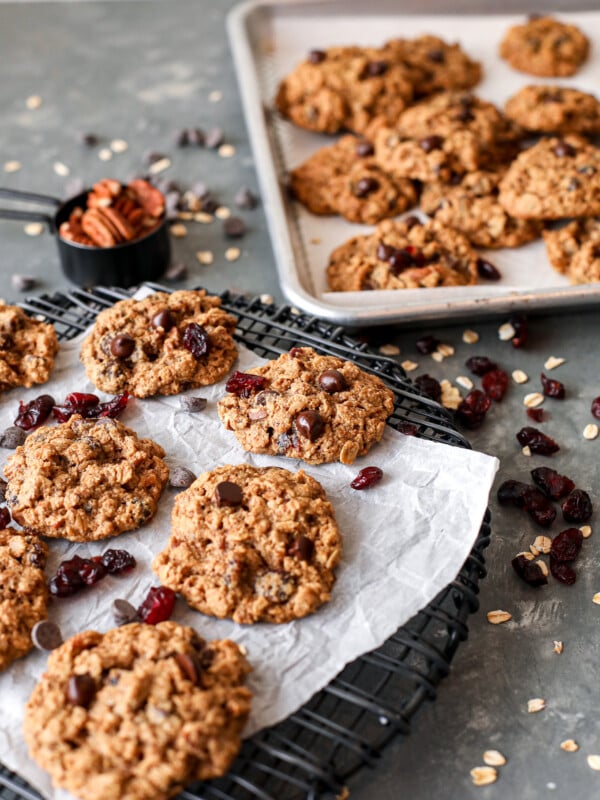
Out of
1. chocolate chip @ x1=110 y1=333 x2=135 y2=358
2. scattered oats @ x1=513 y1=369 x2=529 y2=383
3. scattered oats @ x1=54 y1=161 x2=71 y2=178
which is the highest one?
chocolate chip @ x1=110 y1=333 x2=135 y2=358

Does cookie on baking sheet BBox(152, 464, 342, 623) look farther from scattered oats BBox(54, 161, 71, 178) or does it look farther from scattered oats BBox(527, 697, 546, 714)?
scattered oats BBox(54, 161, 71, 178)

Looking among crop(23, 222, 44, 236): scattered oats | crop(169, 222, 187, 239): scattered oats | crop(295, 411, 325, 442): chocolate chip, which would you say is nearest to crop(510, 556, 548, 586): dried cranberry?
crop(295, 411, 325, 442): chocolate chip

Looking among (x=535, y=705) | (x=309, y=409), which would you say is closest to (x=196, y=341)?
(x=309, y=409)

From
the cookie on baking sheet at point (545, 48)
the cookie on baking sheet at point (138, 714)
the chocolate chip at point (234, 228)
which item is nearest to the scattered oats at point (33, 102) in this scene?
the chocolate chip at point (234, 228)

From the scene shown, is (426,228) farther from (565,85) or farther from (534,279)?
(565,85)

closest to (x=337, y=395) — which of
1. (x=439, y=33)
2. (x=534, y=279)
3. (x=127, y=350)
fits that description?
(x=127, y=350)

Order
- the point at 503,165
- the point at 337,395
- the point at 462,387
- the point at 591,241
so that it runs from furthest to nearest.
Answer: the point at 503,165 < the point at 591,241 < the point at 462,387 < the point at 337,395
